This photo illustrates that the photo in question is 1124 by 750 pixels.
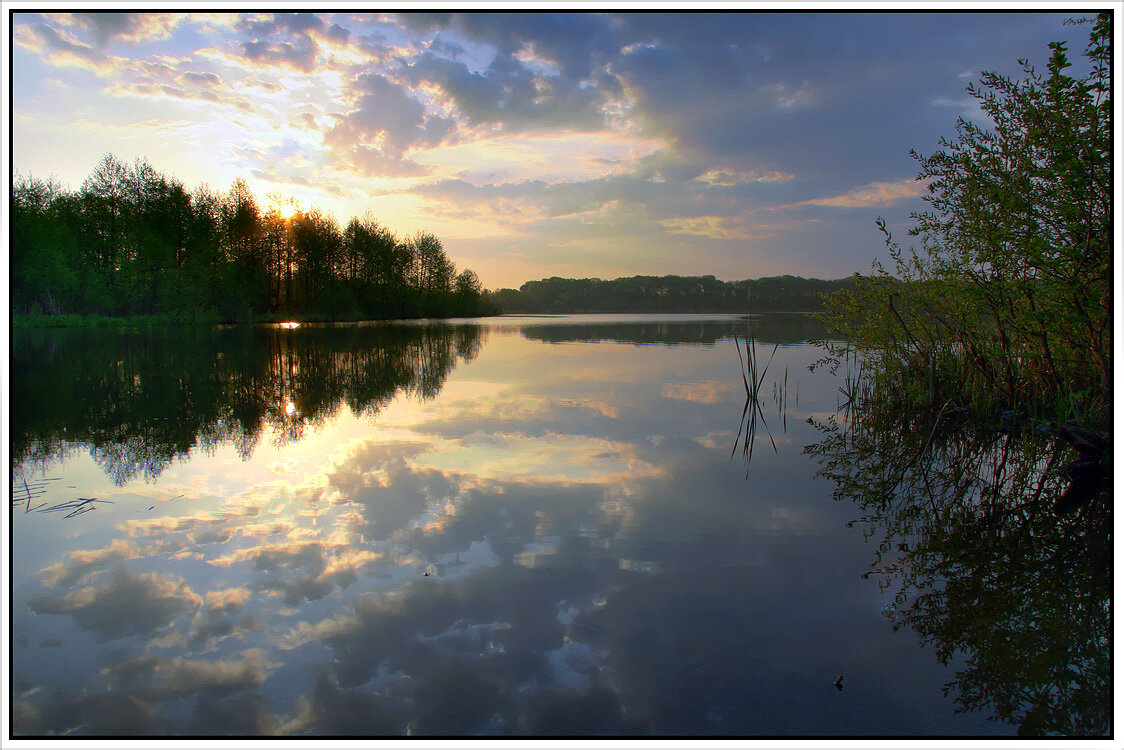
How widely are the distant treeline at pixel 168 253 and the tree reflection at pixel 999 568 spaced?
42.1 m

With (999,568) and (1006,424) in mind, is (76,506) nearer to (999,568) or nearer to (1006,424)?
(999,568)

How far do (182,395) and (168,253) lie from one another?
3926 cm

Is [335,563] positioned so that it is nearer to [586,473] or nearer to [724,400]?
[586,473]

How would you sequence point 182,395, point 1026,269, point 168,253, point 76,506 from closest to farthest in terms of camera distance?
point 76,506
point 1026,269
point 182,395
point 168,253

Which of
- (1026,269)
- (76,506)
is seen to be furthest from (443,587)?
(1026,269)

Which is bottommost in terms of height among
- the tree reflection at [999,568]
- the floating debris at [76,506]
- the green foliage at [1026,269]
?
the floating debris at [76,506]

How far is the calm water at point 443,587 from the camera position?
2998mm

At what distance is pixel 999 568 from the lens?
4582 millimetres

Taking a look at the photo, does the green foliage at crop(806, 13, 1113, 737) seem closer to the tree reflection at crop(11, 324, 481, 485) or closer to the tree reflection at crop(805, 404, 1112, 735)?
the tree reflection at crop(805, 404, 1112, 735)

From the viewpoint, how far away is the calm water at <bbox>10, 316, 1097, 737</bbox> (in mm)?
2998

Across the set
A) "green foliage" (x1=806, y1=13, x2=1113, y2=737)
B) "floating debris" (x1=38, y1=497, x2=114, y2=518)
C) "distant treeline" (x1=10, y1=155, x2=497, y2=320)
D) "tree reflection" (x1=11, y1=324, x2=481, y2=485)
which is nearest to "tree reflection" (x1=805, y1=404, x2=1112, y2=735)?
"green foliage" (x1=806, y1=13, x2=1113, y2=737)

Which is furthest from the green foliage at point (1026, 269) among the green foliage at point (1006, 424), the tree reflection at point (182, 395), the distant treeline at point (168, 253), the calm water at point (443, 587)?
the distant treeline at point (168, 253)

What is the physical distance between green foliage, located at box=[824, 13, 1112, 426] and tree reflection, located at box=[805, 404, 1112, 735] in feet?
4.11

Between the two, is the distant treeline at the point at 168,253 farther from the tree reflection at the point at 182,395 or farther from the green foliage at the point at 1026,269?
the green foliage at the point at 1026,269
